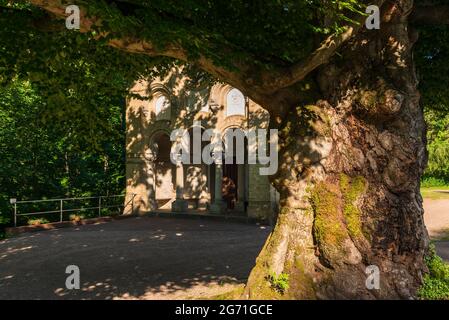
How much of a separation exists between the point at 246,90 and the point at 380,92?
7.52ft

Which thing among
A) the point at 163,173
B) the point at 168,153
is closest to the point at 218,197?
the point at 163,173

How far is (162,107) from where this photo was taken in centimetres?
2206

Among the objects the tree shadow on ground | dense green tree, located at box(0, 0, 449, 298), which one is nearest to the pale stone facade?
the tree shadow on ground

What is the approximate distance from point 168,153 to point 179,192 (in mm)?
3583

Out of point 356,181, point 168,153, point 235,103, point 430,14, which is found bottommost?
point 356,181

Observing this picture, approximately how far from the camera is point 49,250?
12.0 m

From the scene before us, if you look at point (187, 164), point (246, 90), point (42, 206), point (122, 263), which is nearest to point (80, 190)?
point (42, 206)

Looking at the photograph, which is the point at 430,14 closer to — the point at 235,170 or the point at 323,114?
the point at 323,114

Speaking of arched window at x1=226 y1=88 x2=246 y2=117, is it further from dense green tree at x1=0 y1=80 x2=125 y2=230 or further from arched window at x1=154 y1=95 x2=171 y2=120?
dense green tree at x1=0 y1=80 x2=125 y2=230

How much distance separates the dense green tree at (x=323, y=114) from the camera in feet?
20.0

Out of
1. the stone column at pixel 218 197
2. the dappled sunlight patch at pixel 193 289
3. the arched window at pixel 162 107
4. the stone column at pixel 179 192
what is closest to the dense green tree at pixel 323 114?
the dappled sunlight patch at pixel 193 289

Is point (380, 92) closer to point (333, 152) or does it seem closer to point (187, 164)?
point (333, 152)

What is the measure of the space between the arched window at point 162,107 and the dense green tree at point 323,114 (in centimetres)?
1459

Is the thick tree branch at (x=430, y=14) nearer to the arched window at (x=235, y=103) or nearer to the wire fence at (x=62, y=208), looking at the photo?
the arched window at (x=235, y=103)
